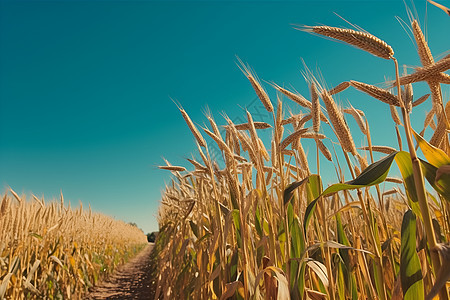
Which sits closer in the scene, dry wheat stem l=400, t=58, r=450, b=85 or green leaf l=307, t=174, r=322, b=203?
dry wheat stem l=400, t=58, r=450, b=85

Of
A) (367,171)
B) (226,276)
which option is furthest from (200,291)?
(367,171)

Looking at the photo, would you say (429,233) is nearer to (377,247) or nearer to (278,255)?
(377,247)

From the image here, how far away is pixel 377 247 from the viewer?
3.67 ft

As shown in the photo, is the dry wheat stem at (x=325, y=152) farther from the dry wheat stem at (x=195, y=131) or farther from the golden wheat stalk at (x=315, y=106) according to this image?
the dry wheat stem at (x=195, y=131)

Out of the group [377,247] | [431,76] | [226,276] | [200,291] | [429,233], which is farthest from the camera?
[200,291]

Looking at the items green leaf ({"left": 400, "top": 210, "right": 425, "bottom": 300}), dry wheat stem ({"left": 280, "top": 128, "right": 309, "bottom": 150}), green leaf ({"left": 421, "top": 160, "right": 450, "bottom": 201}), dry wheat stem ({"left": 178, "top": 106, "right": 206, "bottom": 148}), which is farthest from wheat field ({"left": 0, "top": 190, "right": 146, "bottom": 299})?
green leaf ({"left": 421, "top": 160, "right": 450, "bottom": 201})

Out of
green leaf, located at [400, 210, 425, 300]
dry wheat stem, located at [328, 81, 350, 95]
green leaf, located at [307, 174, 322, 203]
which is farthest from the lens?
dry wheat stem, located at [328, 81, 350, 95]

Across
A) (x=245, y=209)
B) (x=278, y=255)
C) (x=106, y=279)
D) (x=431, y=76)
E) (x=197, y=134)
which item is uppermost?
(x=197, y=134)

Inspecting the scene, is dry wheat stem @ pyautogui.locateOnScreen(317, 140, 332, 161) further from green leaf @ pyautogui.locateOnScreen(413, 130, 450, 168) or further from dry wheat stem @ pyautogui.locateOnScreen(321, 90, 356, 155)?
green leaf @ pyautogui.locateOnScreen(413, 130, 450, 168)

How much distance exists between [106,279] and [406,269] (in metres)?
9.32

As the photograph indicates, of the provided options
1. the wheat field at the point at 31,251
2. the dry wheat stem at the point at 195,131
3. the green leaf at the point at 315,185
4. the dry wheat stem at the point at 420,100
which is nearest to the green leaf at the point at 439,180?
the green leaf at the point at 315,185

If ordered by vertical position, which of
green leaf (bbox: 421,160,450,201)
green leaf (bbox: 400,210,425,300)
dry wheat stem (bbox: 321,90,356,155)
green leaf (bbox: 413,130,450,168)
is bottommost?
green leaf (bbox: 400,210,425,300)

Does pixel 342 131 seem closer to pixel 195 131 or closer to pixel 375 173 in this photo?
pixel 375 173

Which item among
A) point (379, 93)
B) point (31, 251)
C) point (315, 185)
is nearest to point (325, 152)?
point (315, 185)
